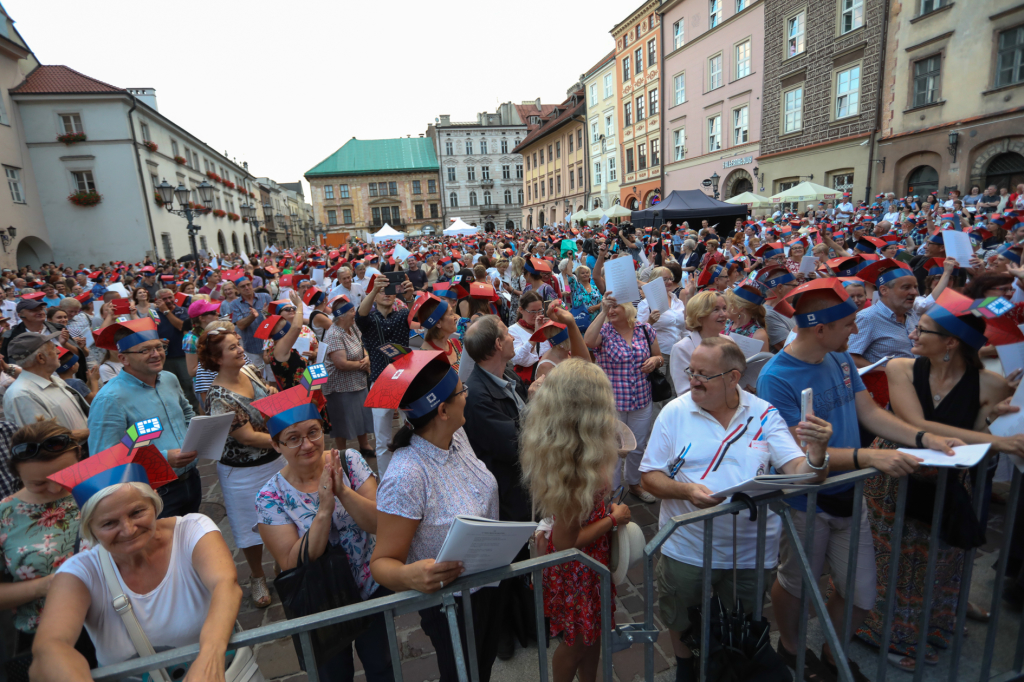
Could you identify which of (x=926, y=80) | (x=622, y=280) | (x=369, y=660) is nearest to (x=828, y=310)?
(x=622, y=280)

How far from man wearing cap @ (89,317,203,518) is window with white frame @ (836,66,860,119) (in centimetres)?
2528

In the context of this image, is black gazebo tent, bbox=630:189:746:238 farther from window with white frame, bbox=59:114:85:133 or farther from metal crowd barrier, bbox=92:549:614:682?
window with white frame, bbox=59:114:85:133

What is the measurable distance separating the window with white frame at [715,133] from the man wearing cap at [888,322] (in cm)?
2784

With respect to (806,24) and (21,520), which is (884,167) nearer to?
(806,24)

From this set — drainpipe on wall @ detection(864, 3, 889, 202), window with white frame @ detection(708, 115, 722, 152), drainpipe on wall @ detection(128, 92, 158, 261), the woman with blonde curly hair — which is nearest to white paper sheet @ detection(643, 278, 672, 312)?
the woman with blonde curly hair

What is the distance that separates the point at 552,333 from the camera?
374 centimetres

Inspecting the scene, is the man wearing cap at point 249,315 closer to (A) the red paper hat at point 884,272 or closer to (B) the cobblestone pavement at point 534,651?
(B) the cobblestone pavement at point 534,651

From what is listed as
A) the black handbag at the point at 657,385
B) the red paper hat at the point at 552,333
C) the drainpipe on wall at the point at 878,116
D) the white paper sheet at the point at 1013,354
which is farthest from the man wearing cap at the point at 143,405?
the drainpipe on wall at the point at 878,116

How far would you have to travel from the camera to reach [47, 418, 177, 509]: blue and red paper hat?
1896 millimetres

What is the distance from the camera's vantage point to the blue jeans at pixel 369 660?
7.79ft

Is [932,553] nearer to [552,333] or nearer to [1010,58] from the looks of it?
[552,333]

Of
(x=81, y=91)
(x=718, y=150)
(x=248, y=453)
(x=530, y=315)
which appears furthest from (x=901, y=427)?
(x=81, y=91)

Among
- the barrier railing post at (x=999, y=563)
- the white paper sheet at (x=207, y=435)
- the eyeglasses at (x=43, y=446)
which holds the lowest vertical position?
the barrier railing post at (x=999, y=563)

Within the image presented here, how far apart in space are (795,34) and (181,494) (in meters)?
28.7
